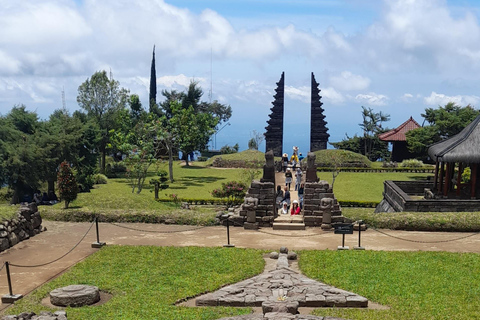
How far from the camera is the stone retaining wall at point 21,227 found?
1731cm

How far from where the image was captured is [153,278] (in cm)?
1387

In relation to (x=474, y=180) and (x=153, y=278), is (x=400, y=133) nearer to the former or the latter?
(x=474, y=180)

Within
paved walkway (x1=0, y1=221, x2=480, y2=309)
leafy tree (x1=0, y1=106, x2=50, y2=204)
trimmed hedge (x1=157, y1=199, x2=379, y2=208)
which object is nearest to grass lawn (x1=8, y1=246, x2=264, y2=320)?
paved walkway (x1=0, y1=221, x2=480, y2=309)

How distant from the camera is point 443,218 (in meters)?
20.0

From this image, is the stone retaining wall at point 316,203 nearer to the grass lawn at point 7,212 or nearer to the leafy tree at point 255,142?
the grass lawn at point 7,212

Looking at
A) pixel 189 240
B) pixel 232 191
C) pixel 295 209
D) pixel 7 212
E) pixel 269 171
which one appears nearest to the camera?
pixel 7 212

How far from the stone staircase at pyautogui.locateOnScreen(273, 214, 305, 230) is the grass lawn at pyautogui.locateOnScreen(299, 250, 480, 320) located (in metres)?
3.90

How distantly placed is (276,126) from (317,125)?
5.03m

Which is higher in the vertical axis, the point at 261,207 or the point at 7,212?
the point at 261,207

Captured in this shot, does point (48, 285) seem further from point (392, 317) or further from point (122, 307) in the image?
point (392, 317)

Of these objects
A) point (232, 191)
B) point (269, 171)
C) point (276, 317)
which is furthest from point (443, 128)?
point (276, 317)

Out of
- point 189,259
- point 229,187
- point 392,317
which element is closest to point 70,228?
point 189,259

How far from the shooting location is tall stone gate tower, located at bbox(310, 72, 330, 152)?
5844cm

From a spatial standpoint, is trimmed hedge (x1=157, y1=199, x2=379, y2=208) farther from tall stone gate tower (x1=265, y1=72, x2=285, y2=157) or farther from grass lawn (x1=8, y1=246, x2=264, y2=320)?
tall stone gate tower (x1=265, y1=72, x2=285, y2=157)
